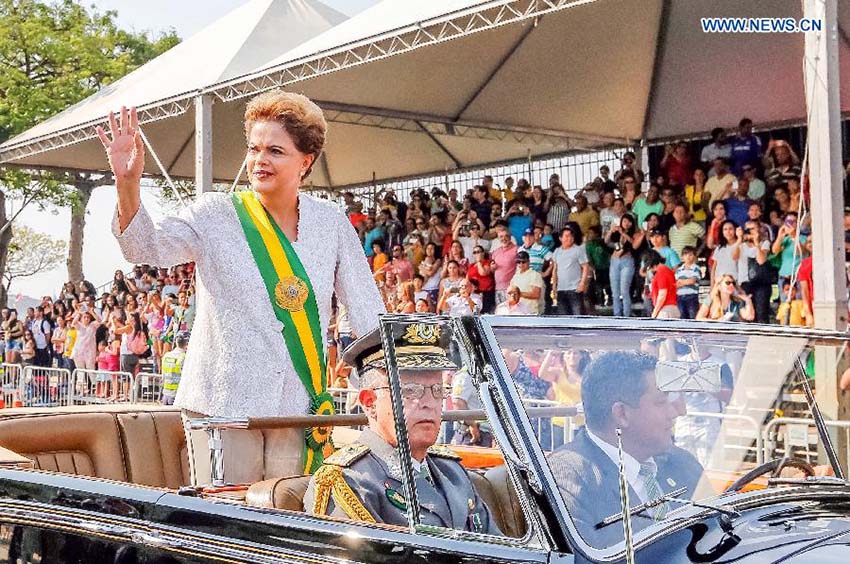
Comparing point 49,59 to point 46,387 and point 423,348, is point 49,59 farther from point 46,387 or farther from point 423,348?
point 423,348

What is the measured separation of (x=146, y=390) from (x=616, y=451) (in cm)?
1199

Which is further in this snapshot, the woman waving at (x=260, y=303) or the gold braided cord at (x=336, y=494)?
the woman waving at (x=260, y=303)

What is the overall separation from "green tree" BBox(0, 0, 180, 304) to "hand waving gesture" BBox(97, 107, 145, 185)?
899 inches

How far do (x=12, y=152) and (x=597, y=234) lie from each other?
10.7 m

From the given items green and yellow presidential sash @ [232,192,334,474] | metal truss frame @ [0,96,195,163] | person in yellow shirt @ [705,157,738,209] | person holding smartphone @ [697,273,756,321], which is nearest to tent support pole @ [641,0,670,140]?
person in yellow shirt @ [705,157,738,209]

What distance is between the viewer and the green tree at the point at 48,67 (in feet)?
86.5

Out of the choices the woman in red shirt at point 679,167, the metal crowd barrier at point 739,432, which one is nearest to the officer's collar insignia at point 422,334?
the metal crowd barrier at point 739,432

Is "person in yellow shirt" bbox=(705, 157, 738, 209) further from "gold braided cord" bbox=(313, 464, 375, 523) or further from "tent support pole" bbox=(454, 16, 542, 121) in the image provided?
"gold braided cord" bbox=(313, 464, 375, 523)

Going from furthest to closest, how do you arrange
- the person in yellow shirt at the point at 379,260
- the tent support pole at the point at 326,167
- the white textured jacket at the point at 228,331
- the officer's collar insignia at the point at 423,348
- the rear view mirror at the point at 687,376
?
the tent support pole at the point at 326,167 < the person in yellow shirt at the point at 379,260 < the white textured jacket at the point at 228,331 < the rear view mirror at the point at 687,376 < the officer's collar insignia at the point at 423,348

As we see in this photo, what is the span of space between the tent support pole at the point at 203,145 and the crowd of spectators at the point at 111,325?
2535 millimetres

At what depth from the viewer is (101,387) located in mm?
14422

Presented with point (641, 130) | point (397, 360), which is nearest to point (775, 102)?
point (641, 130)

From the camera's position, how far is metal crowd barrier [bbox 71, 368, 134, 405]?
45.5 feet

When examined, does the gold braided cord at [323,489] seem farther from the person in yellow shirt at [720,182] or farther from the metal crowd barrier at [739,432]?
the person in yellow shirt at [720,182]
